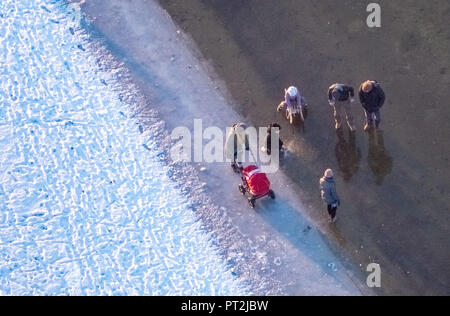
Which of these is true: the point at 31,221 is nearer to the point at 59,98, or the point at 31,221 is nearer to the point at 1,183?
the point at 1,183

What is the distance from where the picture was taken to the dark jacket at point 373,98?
37.8ft

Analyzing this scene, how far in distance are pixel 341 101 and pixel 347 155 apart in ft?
3.86

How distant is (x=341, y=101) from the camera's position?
11922 mm

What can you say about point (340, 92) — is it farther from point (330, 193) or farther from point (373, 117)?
point (330, 193)

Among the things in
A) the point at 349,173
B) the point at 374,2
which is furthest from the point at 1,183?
the point at 374,2

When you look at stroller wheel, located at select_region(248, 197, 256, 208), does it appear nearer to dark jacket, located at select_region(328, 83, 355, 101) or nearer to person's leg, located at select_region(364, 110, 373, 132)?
dark jacket, located at select_region(328, 83, 355, 101)

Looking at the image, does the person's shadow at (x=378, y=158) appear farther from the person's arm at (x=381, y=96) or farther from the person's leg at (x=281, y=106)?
the person's leg at (x=281, y=106)

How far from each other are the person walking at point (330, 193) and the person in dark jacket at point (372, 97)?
1745 millimetres

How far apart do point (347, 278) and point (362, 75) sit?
453 cm

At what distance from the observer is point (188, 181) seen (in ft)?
41.1

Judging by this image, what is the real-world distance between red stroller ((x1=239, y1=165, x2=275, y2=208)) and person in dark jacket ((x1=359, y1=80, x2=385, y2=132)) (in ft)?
7.96

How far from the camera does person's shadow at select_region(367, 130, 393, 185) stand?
39.7ft

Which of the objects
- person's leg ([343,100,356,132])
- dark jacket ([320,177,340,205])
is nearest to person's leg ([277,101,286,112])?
person's leg ([343,100,356,132])

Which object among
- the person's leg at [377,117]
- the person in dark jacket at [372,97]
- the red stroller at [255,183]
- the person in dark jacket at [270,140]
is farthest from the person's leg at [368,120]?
the red stroller at [255,183]
